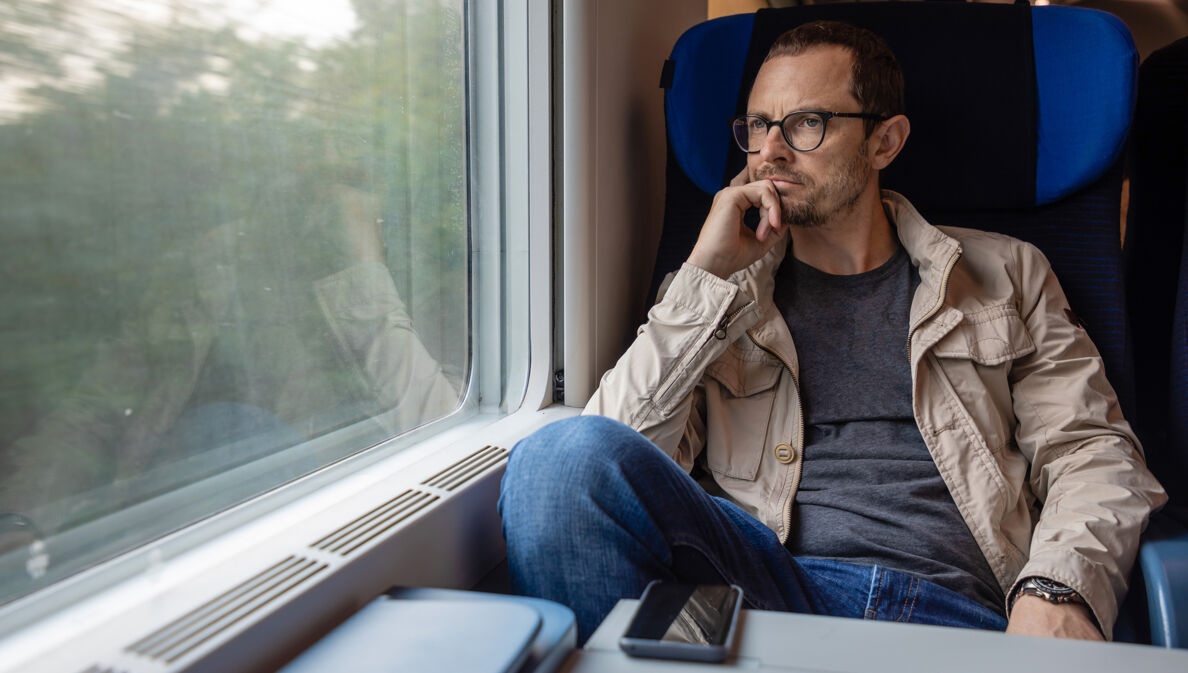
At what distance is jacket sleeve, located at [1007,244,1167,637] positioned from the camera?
1107 mm

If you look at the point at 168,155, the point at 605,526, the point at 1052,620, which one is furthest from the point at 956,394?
the point at 168,155

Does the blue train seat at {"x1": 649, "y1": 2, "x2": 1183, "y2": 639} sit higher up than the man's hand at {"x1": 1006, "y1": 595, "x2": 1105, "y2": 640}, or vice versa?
the blue train seat at {"x1": 649, "y1": 2, "x2": 1183, "y2": 639}

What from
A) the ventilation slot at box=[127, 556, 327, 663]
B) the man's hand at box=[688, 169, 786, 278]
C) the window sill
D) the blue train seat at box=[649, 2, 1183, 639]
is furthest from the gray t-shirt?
the ventilation slot at box=[127, 556, 327, 663]

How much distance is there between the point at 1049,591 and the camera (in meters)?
1.10

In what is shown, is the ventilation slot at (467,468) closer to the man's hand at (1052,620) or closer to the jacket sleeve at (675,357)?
the jacket sleeve at (675,357)

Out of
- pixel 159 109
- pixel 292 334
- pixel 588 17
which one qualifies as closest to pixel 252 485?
pixel 292 334

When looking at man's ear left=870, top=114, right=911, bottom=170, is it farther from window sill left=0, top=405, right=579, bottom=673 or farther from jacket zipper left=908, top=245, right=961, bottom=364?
window sill left=0, top=405, right=579, bottom=673

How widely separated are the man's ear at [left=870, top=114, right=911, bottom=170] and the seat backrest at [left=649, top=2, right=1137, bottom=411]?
2.0 inches

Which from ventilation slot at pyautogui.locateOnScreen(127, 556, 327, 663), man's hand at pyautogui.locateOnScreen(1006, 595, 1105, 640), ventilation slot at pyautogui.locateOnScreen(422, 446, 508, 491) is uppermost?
ventilation slot at pyautogui.locateOnScreen(127, 556, 327, 663)

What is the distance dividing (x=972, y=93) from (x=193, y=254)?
139cm

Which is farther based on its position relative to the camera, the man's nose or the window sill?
the man's nose

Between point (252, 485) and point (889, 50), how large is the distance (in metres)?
1.34

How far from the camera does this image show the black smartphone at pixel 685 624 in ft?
1.84

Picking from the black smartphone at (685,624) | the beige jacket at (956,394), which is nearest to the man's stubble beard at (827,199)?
the beige jacket at (956,394)
